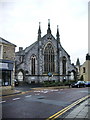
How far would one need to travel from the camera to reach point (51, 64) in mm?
49969

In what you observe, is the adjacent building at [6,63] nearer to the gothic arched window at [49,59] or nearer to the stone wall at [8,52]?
the stone wall at [8,52]

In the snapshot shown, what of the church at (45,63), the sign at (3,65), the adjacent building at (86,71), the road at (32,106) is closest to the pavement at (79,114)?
the road at (32,106)

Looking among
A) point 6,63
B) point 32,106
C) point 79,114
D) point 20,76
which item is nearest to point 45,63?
point 20,76

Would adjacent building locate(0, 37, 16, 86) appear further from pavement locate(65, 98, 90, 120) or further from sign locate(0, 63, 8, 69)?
pavement locate(65, 98, 90, 120)

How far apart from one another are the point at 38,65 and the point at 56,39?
10.2 metres

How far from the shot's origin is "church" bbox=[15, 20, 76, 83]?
46688mm

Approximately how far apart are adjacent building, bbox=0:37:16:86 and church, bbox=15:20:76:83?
1796 centimetres

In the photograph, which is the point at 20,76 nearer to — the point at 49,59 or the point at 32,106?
the point at 49,59

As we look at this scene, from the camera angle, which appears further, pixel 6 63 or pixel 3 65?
pixel 6 63

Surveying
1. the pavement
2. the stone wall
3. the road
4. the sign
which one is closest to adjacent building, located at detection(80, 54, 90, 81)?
the stone wall

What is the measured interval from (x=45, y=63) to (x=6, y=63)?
2347 cm

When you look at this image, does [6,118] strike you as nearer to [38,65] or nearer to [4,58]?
[4,58]

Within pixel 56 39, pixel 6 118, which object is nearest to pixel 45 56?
pixel 56 39

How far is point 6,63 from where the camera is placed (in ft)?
86.7
